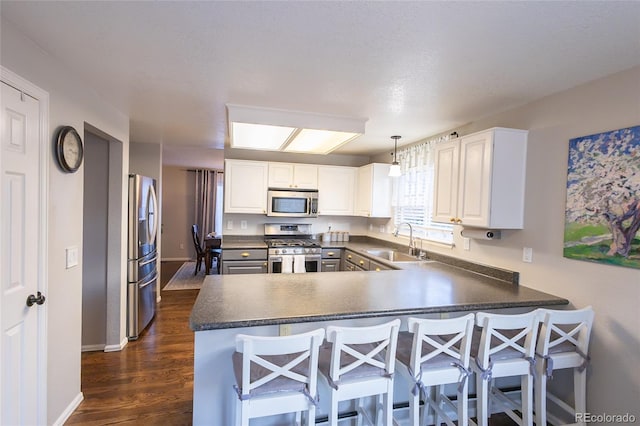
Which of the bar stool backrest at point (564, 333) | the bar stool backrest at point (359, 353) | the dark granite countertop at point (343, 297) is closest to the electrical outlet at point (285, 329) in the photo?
the dark granite countertop at point (343, 297)

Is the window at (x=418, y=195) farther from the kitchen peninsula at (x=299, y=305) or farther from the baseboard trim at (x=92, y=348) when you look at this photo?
the baseboard trim at (x=92, y=348)

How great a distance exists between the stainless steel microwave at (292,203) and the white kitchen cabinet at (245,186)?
5.2 inches

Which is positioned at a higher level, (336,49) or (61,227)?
(336,49)

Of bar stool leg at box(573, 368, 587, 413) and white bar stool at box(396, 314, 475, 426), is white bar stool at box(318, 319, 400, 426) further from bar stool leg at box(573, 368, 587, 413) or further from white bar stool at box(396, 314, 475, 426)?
bar stool leg at box(573, 368, 587, 413)

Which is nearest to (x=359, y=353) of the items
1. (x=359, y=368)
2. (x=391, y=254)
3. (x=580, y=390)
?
(x=359, y=368)

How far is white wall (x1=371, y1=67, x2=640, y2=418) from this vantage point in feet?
5.81

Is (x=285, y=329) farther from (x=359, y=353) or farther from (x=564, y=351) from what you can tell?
(x=564, y=351)

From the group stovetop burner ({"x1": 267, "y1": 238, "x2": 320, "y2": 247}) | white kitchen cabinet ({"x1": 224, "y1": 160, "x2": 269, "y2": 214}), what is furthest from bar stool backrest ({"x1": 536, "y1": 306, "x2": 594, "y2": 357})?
white kitchen cabinet ({"x1": 224, "y1": 160, "x2": 269, "y2": 214})

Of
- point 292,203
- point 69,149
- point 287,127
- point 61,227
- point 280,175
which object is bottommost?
point 61,227

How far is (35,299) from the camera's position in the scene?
1687 millimetres

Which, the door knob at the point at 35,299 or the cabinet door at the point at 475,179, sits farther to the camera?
the cabinet door at the point at 475,179

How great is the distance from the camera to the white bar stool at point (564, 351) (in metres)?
1.79

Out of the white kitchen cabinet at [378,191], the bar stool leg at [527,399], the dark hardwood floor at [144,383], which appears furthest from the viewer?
the white kitchen cabinet at [378,191]

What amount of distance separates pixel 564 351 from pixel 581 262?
580 mm
